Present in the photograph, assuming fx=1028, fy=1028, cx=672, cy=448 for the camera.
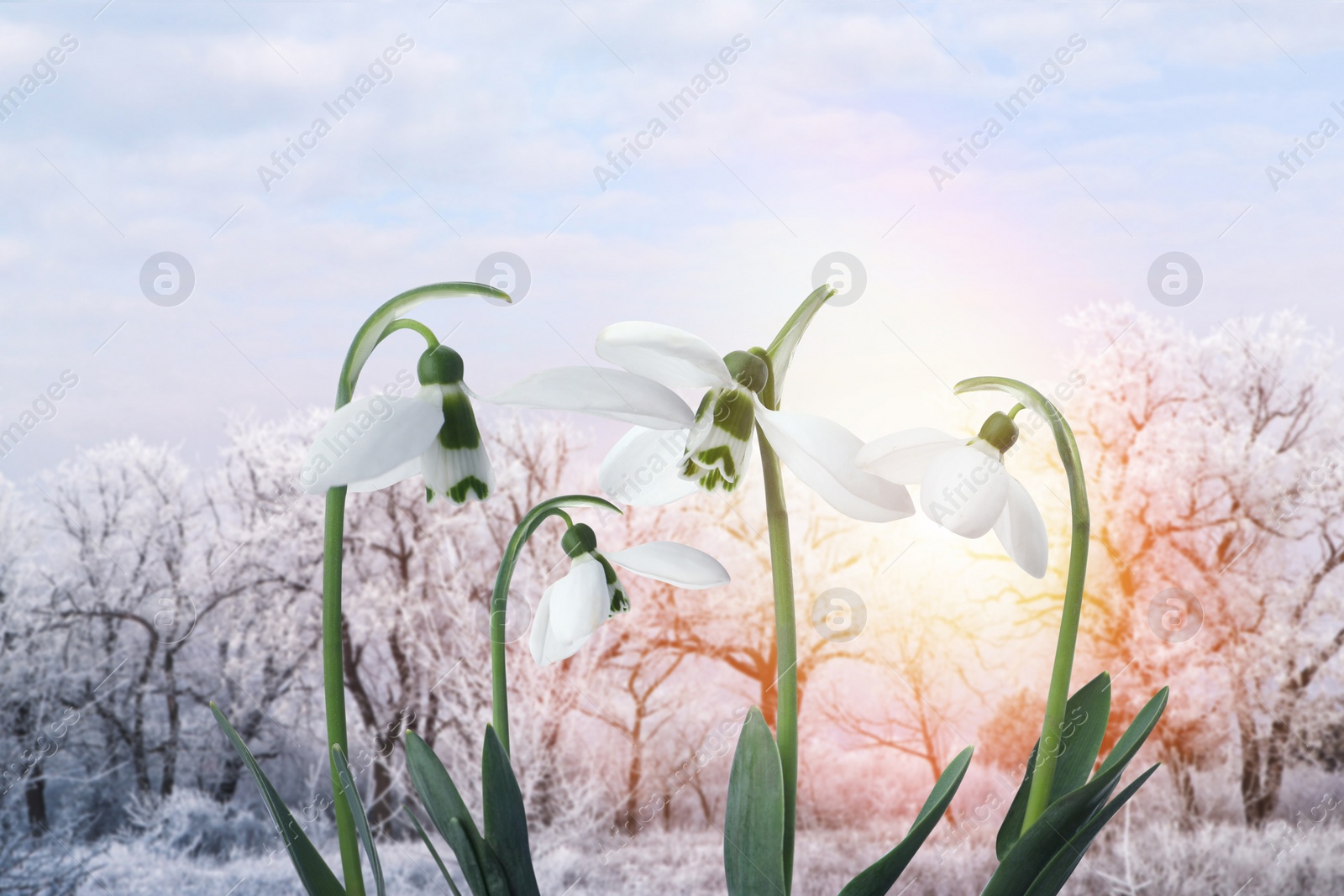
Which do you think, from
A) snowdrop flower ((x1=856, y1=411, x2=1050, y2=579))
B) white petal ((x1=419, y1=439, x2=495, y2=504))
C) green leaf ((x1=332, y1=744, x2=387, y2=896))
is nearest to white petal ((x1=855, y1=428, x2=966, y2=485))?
snowdrop flower ((x1=856, y1=411, x2=1050, y2=579))

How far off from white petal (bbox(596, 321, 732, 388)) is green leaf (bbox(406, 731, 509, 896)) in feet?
0.76

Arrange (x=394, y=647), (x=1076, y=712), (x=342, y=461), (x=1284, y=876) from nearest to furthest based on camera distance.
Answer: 1. (x=342, y=461)
2. (x=1076, y=712)
3. (x=1284, y=876)
4. (x=394, y=647)

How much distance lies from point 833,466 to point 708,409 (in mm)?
72

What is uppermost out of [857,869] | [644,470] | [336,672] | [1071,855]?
[644,470]

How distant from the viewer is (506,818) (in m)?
0.56

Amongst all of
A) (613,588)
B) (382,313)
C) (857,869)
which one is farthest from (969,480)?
(857,869)

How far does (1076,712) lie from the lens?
0.62m

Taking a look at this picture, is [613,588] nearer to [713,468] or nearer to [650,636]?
[713,468]

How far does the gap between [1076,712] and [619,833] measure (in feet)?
3.37

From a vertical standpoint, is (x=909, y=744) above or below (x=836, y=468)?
Result: below

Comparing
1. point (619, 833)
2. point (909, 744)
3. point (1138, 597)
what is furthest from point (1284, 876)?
point (619, 833)

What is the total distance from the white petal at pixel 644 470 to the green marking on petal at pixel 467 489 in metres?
0.07

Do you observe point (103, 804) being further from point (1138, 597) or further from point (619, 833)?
point (1138, 597)

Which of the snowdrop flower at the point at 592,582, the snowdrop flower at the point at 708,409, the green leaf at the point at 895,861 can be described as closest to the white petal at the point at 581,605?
the snowdrop flower at the point at 592,582
